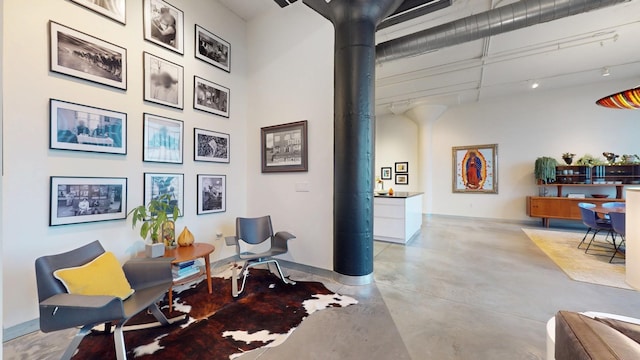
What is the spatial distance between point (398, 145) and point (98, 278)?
27.6 ft

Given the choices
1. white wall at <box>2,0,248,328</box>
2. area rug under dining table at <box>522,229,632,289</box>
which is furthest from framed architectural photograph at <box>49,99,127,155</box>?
area rug under dining table at <box>522,229,632,289</box>

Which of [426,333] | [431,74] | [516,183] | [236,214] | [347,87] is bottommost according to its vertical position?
[426,333]

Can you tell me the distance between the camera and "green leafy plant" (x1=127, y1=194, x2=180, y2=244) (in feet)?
8.32

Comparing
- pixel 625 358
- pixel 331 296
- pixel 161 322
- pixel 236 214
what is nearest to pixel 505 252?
pixel 331 296

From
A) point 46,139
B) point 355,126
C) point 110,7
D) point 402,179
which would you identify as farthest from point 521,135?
point 46,139

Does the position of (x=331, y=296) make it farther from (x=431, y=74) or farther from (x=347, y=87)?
(x=431, y=74)

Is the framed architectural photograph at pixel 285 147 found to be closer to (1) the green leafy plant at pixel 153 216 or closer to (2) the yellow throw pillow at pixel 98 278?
(1) the green leafy plant at pixel 153 216

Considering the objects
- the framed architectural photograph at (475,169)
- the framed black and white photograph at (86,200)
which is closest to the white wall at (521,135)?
the framed architectural photograph at (475,169)

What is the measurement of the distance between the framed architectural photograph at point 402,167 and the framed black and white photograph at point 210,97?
648 centimetres

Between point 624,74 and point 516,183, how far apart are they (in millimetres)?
3132

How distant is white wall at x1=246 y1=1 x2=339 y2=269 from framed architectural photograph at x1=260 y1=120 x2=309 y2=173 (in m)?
0.09

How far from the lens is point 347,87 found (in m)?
3.02

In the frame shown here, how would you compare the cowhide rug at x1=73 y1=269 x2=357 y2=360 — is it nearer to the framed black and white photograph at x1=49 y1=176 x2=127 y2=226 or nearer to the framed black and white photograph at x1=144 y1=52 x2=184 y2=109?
the framed black and white photograph at x1=49 y1=176 x2=127 y2=226

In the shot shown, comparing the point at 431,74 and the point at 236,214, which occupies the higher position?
the point at 431,74
